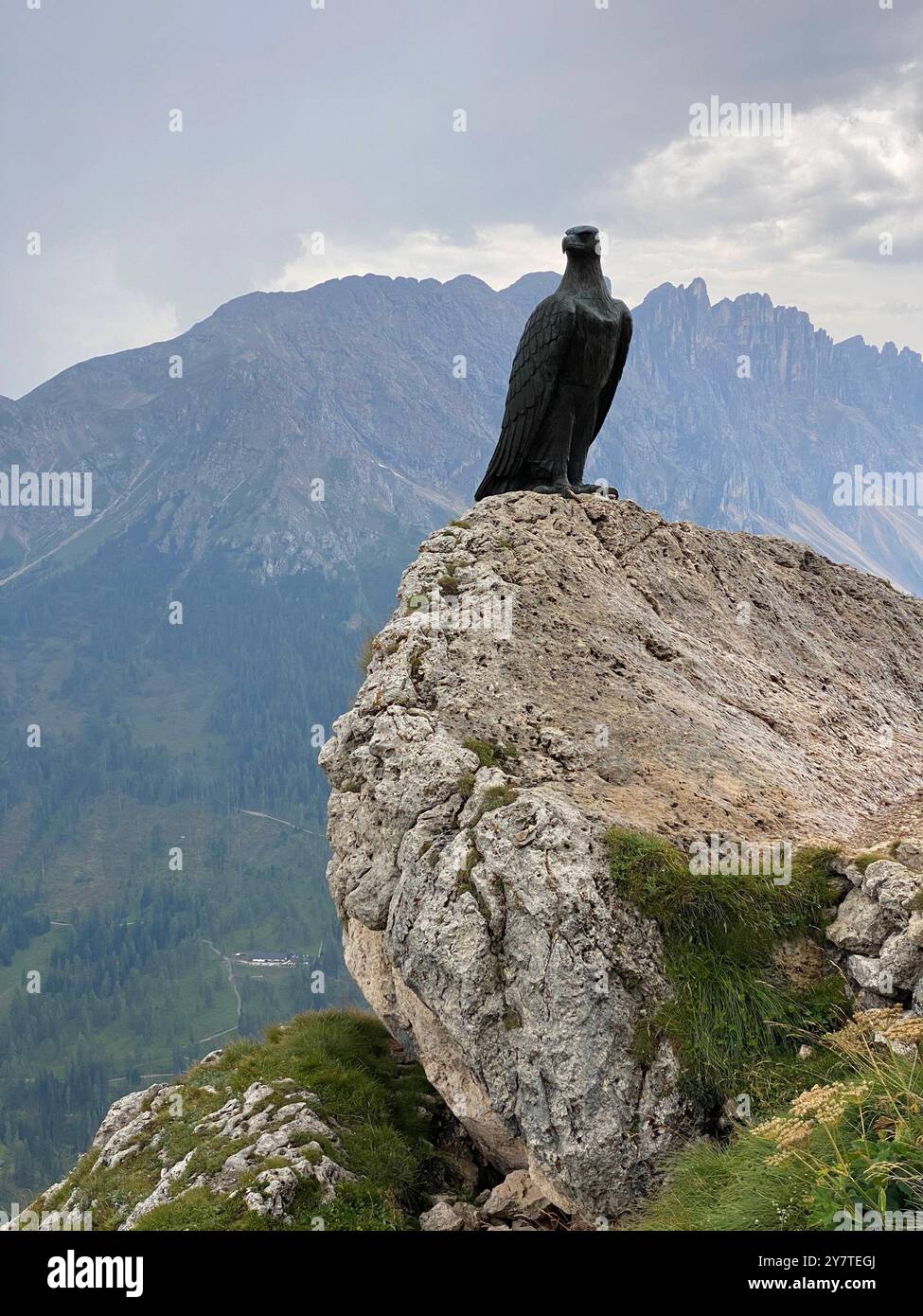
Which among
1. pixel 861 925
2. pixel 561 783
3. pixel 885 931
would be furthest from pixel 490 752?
pixel 885 931

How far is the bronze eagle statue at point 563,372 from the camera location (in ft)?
42.9

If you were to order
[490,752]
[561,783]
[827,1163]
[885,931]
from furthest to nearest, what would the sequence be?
[490,752]
[561,783]
[885,931]
[827,1163]

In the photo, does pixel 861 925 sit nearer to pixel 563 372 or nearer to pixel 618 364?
pixel 563 372

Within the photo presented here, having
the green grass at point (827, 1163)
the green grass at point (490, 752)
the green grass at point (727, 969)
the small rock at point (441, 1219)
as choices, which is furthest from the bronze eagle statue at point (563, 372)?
the green grass at point (827, 1163)

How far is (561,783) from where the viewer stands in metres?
8.60

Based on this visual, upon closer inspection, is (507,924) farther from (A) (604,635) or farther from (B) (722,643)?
(B) (722,643)

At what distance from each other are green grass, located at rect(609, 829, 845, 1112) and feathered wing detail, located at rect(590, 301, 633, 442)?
7.54m

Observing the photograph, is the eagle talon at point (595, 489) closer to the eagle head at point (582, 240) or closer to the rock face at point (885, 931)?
the eagle head at point (582, 240)

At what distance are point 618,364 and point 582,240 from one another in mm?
1930

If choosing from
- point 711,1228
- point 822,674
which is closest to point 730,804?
point 711,1228

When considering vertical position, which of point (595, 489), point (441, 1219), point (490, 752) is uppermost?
point (595, 489)

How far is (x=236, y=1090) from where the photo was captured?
9.84 m

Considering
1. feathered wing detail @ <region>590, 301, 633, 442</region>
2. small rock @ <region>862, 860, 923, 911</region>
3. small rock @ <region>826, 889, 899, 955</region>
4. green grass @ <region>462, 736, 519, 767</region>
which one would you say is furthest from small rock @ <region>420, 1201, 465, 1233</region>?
feathered wing detail @ <region>590, 301, 633, 442</region>

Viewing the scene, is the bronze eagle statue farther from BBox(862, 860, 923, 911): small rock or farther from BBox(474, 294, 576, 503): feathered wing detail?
BBox(862, 860, 923, 911): small rock
